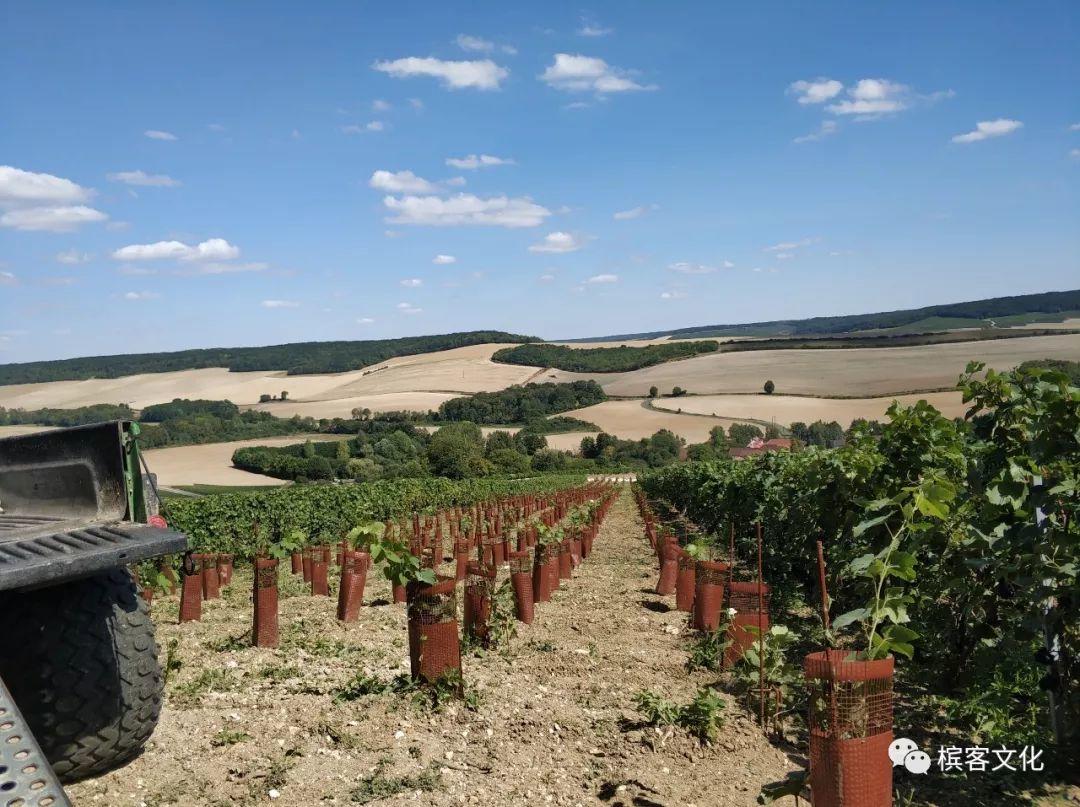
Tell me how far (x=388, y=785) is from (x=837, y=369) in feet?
205

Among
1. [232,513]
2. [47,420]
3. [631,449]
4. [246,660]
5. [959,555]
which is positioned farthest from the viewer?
[631,449]

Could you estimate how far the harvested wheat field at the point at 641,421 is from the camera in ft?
190

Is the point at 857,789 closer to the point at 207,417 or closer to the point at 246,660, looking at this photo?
the point at 246,660

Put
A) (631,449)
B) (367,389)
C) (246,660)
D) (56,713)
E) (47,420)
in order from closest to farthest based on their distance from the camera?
(56,713) < (246,660) < (47,420) < (631,449) < (367,389)

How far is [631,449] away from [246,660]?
55574 mm

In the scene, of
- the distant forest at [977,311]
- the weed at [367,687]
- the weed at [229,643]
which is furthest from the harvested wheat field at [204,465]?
the distant forest at [977,311]

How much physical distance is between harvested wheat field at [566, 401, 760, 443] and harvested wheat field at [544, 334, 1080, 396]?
16.5ft

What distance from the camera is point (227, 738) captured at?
466cm

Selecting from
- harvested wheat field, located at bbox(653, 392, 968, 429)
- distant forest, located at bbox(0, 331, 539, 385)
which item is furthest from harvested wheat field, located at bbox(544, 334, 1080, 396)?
distant forest, located at bbox(0, 331, 539, 385)

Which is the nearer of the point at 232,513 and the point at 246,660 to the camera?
the point at 246,660

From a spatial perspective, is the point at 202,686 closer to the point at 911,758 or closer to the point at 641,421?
the point at 911,758

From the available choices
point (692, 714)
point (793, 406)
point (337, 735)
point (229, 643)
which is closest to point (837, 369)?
point (793, 406)

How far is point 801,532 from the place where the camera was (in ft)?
34.7

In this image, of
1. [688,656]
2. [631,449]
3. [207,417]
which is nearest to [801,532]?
[688,656]
